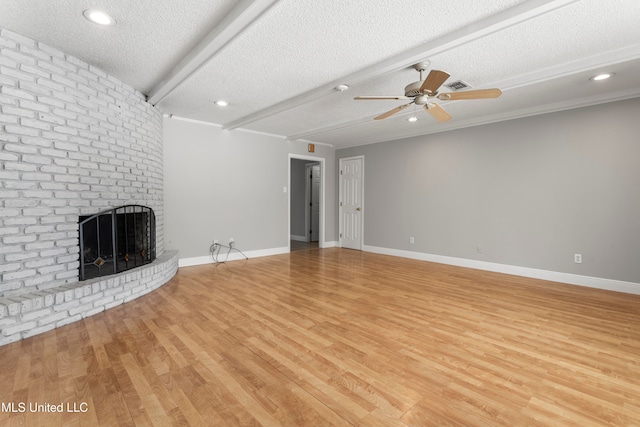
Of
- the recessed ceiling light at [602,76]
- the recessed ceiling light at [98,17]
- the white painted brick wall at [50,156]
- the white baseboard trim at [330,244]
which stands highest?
the recessed ceiling light at [98,17]

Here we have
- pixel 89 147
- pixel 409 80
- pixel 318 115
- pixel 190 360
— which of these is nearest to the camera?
pixel 190 360

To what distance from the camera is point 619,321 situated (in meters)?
2.80

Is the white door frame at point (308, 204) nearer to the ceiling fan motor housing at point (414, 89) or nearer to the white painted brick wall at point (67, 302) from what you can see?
the white painted brick wall at point (67, 302)

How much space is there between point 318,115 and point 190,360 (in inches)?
148

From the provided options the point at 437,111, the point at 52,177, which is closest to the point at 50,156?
the point at 52,177

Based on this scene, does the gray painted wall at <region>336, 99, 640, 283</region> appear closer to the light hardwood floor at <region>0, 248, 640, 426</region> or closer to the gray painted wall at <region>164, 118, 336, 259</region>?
the light hardwood floor at <region>0, 248, 640, 426</region>

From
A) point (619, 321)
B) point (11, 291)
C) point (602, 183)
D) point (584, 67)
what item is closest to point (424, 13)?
point (584, 67)

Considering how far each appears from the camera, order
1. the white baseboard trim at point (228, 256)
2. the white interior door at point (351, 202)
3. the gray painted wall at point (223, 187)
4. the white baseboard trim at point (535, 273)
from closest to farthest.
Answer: the white baseboard trim at point (535, 273), the gray painted wall at point (223, 187), the white baseboard trim at point (228, 256), the white interior door at point (351, 202)

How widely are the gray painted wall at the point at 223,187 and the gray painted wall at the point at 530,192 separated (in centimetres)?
242

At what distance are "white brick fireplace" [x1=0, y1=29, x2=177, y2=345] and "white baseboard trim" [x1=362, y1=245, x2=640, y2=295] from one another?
→ 462cm

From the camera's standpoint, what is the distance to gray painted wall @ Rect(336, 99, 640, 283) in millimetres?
3744

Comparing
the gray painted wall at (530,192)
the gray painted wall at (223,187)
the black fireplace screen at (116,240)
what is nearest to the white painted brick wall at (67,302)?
the black fireplace screen at (116,240)

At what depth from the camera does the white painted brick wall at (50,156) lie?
7.95 ft

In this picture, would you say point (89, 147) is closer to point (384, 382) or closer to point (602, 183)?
point (384, 382)
